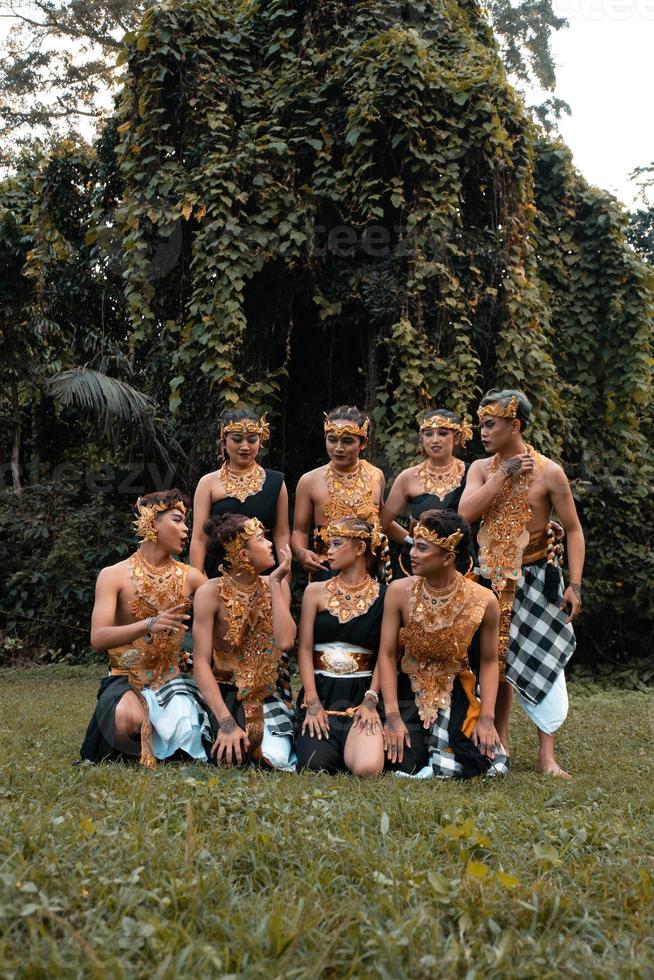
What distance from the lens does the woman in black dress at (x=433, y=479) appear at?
5.31 meters

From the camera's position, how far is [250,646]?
15.3 feet

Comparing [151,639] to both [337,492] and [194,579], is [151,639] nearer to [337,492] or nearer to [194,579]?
[194,579]

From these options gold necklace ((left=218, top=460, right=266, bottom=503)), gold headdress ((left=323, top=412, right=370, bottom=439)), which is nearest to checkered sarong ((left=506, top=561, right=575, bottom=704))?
gold headdress ((left=323, top=412, right=370, bottom=439))

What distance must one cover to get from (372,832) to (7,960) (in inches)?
51.8

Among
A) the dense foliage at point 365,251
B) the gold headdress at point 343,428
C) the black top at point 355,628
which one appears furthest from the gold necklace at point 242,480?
the dense foliage at point 365,251

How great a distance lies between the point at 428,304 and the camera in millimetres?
8805

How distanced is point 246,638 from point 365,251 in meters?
5.30

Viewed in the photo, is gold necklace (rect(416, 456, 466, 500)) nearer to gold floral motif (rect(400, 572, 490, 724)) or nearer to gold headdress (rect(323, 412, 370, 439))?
gold headdress (rect(323, 412, 370, 439))

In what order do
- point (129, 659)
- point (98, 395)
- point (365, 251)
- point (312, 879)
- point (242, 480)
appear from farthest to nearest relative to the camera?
1. point (98, 395)
2. point (365, 251)
3. point (242, 480)
4. point (129, 659)
5. point (312, 879)

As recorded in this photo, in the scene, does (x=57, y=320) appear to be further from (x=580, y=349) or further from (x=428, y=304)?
(x=580, y=349)

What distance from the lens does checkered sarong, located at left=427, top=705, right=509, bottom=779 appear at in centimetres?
438

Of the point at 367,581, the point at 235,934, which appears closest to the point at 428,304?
the point at 367,581

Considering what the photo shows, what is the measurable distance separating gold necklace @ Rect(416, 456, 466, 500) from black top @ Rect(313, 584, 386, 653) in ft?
2.89

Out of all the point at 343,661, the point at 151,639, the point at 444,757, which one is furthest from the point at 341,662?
the point at 151,639
